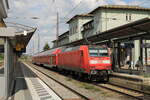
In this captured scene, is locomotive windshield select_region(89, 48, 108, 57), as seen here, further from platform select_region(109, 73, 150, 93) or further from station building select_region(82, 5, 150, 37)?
station building select_region(82, 5, 150, 37)

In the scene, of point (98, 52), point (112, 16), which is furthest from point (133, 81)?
point (112, 16)

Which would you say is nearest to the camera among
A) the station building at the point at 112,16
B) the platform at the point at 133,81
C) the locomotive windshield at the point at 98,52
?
the platform at the point at 133,81

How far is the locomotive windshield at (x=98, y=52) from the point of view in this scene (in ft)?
61.6

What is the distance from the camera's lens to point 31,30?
12.9 metres

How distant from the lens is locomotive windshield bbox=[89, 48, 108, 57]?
18781 mm

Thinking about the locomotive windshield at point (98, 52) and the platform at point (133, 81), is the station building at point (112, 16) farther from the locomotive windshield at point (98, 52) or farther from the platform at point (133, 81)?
the platform at point (133, 81)

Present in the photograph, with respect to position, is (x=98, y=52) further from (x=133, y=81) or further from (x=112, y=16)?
(x=112, y=16)

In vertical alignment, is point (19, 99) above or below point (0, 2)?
below

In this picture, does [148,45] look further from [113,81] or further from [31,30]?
[31,30]

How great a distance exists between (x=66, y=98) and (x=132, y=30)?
8.39 metres

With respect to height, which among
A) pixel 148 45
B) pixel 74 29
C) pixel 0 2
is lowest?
pixel 148 45

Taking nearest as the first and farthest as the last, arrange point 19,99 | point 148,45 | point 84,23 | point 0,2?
1. point 0,2
2. point 19,99
3. point 148,45
4. point 84,23

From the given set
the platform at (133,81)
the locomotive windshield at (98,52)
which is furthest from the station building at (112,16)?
the platform at (133,81)

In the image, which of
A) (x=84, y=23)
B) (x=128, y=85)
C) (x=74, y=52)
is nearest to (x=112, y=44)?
(x=74, y=52)
